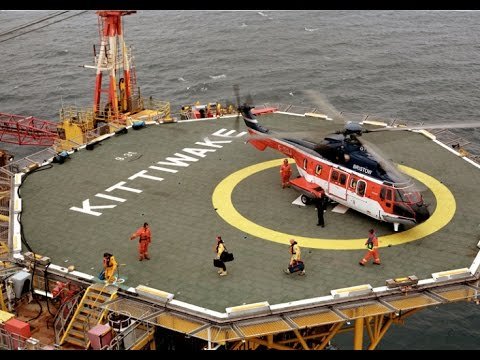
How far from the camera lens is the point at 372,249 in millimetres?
24266

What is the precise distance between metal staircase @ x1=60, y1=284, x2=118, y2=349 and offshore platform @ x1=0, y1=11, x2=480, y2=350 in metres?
0.05

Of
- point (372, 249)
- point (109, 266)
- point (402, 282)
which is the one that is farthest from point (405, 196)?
point (109, 266)

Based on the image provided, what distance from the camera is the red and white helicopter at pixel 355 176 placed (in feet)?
86.3

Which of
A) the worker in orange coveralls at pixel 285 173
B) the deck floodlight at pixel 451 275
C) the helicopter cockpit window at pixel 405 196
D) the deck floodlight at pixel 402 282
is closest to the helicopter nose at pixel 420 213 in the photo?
the helicopter cockpit window at pixel 405 196

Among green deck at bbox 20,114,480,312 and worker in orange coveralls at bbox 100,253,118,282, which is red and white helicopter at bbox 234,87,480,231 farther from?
worker in orange coveralls at bbox 100,253,118,282

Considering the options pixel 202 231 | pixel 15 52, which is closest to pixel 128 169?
pixel 202 231

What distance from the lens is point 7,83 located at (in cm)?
7869

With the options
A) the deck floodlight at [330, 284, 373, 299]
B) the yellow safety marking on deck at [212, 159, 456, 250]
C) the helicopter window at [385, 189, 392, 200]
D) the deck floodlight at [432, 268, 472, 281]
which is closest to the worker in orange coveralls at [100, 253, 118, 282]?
the yellow safety marking on deck at [212, 159, 456, 250]

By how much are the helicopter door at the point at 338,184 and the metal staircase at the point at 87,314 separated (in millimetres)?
11611

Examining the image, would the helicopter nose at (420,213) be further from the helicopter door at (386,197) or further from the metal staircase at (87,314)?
the metal staircase at (87,314)

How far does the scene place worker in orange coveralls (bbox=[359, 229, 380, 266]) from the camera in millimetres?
24125

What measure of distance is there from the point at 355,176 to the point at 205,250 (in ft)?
25.2
